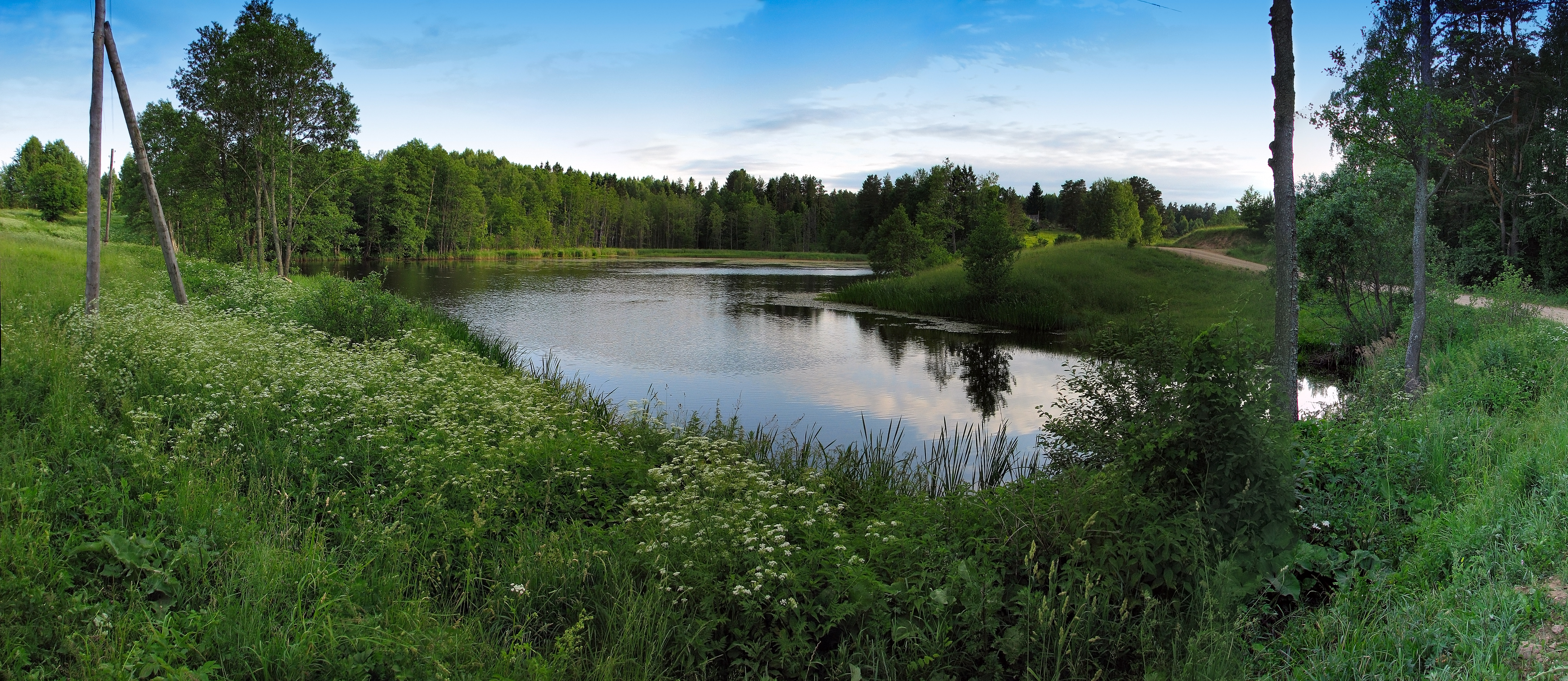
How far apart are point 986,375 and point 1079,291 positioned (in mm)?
11325

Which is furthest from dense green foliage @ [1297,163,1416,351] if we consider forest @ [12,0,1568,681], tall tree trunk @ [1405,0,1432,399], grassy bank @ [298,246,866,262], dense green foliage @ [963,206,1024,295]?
grassy bank @ [298,246,866,262]

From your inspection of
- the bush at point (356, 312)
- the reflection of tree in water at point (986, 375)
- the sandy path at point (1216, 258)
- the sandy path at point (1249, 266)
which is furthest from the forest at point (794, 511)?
the sandy path at point (1216, 258)

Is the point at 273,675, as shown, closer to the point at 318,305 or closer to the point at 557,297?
the point at 318,305

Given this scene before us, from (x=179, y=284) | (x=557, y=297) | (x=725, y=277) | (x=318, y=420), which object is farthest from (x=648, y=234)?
(x=318, y=420)

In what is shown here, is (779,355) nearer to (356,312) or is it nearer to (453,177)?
(356,312)

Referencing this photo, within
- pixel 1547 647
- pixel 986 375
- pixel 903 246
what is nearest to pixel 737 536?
pixel 1547 647

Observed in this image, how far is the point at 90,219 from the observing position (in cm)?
1095

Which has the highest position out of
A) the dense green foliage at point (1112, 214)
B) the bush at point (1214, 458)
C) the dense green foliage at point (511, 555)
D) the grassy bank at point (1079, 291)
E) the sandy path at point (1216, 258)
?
the dense green foliage at point (1112, 214)

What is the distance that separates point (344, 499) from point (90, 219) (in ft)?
33.2

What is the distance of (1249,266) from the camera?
26891 millimetres

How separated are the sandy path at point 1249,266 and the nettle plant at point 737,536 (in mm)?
11132

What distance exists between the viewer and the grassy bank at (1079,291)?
2256 cm

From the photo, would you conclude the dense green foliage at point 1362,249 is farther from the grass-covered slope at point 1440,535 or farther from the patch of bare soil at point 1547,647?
the patch of bare soil at point 1547,647

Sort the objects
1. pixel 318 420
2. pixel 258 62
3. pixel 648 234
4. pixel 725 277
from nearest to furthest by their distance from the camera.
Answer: pixel 318 420, pixel 258 62, pixel 725 277, pixel 648 234
